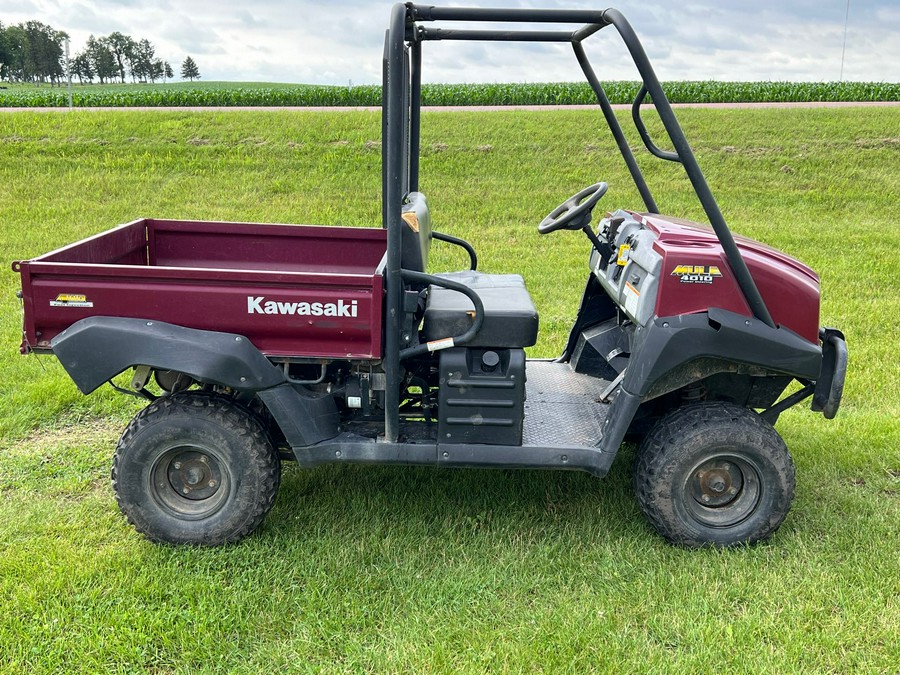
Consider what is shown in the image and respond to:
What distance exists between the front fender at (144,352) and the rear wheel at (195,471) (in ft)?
0.77

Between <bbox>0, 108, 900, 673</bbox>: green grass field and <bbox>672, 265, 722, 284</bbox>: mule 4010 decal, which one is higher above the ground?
<bbox>672, 265, 722, 284</bbox>: mule 4010 decal

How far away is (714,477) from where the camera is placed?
3.47 m

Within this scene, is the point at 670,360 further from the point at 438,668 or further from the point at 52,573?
the point at 52,573

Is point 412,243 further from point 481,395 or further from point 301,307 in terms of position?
point 481,395

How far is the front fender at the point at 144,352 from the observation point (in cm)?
314

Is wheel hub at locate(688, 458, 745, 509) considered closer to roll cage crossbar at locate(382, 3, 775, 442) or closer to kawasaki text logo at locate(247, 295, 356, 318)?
roll cage crossbar at locate(382, 3, 775, 442)

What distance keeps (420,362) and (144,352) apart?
1.11 metres

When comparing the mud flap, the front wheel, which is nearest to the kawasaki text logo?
the front wheel

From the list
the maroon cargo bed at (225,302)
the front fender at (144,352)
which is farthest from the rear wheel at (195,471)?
the maroon cargo bed at (225,302)

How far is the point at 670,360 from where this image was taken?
10.6 ft

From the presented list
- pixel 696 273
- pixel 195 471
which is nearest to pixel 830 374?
pixel 696 273

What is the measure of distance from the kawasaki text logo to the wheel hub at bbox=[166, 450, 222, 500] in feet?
2.28

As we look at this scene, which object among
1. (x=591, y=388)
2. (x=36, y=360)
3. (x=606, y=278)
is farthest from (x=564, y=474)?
(x=36, y=360)

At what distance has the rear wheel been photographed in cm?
330
